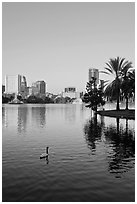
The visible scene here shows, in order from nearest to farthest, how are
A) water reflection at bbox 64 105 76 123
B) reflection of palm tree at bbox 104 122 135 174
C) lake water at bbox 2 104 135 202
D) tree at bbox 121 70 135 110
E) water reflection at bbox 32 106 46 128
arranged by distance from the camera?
lake water at bbox 2 104 135 202 → reflection of palm tree at bbox 104 122 135 174 → water reflection at bbox 32 106 46 128 → water reflection at bbox 64 105 76 123 → tree at bbox 121 70 135 110

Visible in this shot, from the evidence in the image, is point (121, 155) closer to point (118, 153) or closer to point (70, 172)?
point (118, 153)

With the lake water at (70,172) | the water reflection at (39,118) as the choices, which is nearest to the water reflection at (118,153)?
the lake water at (70,172)

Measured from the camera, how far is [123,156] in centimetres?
1569

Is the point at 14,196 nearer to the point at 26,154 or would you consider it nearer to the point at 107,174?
the point at 107,174

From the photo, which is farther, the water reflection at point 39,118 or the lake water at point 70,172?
the water reflection at point 39,118

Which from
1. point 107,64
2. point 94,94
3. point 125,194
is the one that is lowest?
point 125,194

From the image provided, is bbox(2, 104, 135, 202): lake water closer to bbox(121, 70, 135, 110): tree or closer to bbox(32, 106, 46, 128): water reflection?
bbox(32, 106, 46, 128): water reflection

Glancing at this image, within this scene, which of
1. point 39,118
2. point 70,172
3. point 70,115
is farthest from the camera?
point 70,115

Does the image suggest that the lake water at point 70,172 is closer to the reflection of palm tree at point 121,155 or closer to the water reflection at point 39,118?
the reflection of palm tree at point 121,155

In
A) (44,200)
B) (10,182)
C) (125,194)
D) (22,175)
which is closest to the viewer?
(44,200)

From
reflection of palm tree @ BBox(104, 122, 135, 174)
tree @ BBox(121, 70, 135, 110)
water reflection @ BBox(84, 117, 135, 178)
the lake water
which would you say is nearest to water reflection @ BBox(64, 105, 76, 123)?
tree @ BBox(121, 70, 135, 110)


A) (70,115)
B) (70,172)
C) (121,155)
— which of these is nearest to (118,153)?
(121,155)

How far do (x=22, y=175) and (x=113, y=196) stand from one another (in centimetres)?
489

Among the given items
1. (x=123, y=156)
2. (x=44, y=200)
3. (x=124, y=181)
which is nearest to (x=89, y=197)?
(x=44, y=200)
